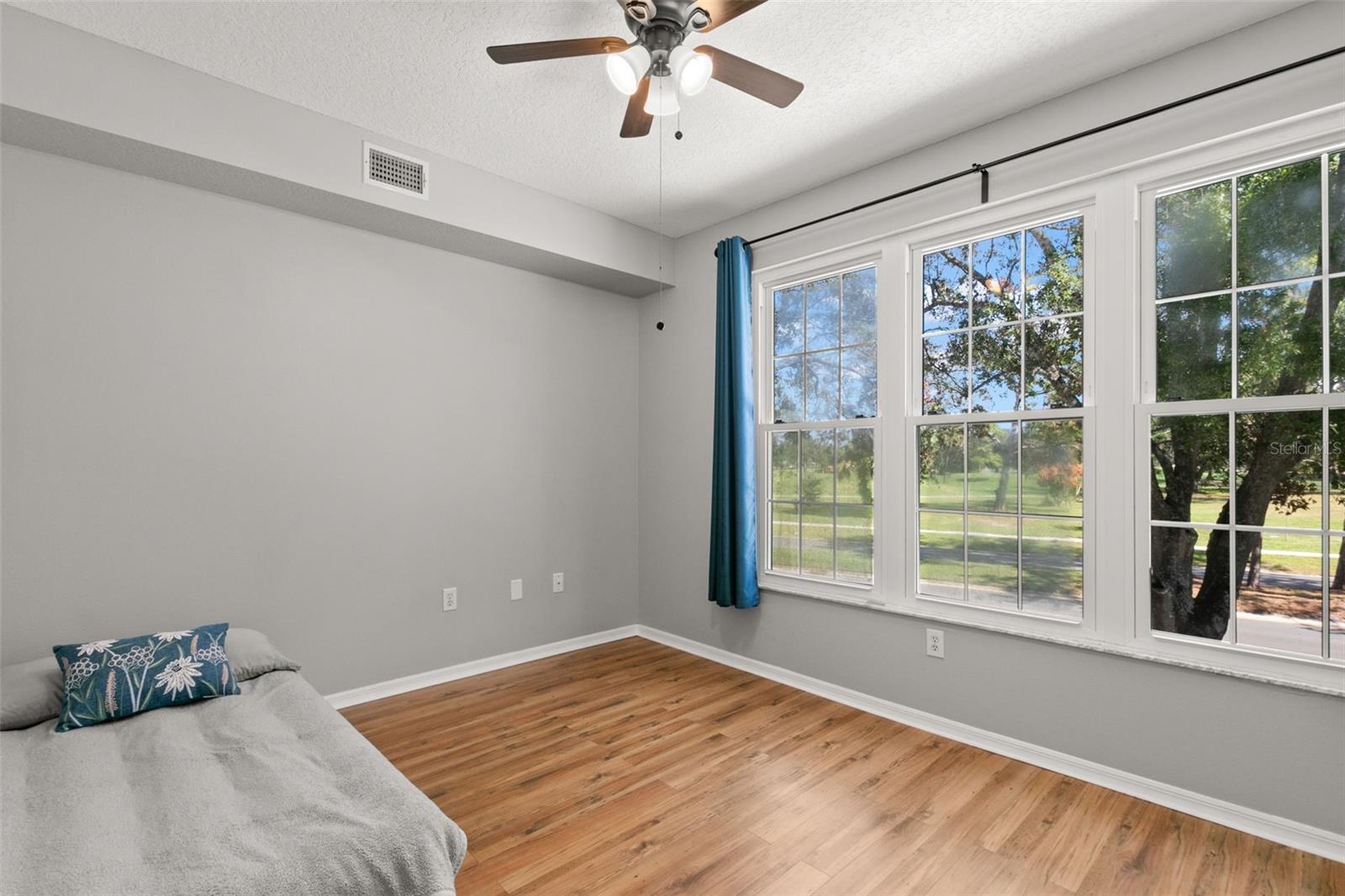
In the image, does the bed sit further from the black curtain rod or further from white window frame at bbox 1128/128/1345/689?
the black curtain rod

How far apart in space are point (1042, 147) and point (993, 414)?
44.1 inches

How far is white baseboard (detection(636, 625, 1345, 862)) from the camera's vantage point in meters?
2.02

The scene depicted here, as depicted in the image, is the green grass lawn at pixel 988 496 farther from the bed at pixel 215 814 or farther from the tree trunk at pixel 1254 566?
the bed at pixel 215 814

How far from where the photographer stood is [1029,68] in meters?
2.42

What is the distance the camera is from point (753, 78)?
78.9 inches

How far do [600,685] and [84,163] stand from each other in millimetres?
3289

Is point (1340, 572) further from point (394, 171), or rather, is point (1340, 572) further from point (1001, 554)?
point (394, 171)

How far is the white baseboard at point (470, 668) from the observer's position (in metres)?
3.18

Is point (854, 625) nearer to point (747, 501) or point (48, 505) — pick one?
point (747, 501)

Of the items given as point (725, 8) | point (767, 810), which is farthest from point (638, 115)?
point (767, 810)

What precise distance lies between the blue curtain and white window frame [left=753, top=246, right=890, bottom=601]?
0.10 m

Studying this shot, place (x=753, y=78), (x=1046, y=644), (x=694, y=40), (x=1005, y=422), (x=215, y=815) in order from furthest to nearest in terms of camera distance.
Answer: (x=1005, y=422)
(x=1046, y=644)
(x=694, y=40)
(x=753, y=78)
(x=215, y=815)

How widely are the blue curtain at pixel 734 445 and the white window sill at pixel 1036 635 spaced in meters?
0.23

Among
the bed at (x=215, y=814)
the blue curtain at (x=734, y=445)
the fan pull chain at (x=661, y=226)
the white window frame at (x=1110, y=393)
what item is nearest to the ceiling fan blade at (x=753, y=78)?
the fan pull chain at (x=661, y=226)
